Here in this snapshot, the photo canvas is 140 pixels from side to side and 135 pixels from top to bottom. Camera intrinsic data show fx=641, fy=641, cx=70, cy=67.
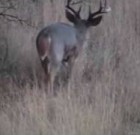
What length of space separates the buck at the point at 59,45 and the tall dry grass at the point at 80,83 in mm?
248

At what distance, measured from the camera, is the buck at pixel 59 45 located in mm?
10972

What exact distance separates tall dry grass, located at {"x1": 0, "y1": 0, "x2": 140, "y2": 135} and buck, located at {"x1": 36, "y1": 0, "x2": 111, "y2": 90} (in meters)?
0.25

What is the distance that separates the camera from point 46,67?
36.3ft

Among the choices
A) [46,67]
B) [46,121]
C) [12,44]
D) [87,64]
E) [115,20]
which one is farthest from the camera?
[115,20]

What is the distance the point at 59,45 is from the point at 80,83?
0.81 m

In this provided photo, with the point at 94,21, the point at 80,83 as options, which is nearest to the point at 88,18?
→ the point at 94,21

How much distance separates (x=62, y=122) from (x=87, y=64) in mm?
2770

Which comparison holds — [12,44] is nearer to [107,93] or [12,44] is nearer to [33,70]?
[33,70]

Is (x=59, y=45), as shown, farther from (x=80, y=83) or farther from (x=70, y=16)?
(x=70, y=16)

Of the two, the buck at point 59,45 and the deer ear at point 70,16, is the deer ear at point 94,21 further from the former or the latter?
the deer ear at point 70,16

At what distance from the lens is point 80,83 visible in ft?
35.2

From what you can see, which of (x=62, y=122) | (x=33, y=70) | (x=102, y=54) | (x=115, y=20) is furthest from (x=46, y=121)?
(x=115, y=20)

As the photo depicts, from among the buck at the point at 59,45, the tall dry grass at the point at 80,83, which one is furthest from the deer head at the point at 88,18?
the tall dry grass at the point at 80,83

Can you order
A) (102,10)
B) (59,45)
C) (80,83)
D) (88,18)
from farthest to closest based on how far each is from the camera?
(102,10) < (88,18) < (59,45) < (80,83)
